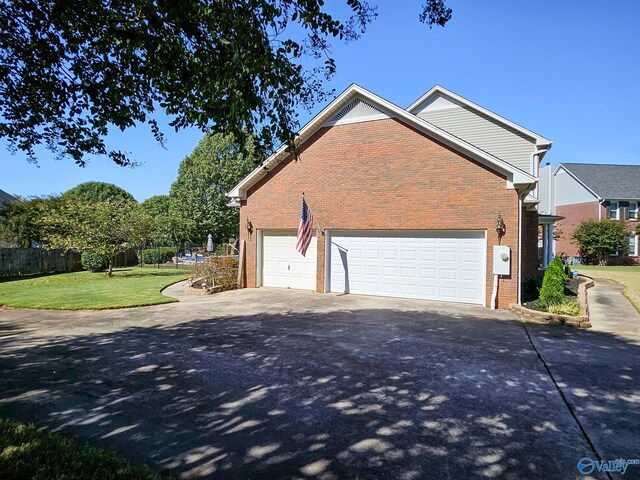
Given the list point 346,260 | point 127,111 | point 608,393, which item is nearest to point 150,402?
point 127,111

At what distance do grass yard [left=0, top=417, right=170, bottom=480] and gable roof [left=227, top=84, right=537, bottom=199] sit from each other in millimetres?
7123

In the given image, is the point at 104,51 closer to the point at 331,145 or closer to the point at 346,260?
the point at 331,145

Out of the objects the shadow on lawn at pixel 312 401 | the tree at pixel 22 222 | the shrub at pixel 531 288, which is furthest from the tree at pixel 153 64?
the tree at pixel 22 222

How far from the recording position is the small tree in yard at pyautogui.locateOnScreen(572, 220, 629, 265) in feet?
103

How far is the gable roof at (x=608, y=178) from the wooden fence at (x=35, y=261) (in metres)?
44.4

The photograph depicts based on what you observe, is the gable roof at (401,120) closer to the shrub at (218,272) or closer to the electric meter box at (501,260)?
the electric meter box at (501,260)

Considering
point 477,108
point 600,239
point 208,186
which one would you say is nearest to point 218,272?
point 477,108

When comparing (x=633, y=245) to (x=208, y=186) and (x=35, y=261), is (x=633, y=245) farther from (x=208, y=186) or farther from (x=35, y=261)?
(x=35, y=261)

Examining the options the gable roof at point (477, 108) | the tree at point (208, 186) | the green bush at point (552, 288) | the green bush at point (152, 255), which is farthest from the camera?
the tree at point (208, 186)

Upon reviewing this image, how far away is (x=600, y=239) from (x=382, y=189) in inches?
1166

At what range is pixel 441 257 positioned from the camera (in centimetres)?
1172

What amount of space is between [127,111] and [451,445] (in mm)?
6787

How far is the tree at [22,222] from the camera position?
25344 mm

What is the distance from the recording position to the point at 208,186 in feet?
116
